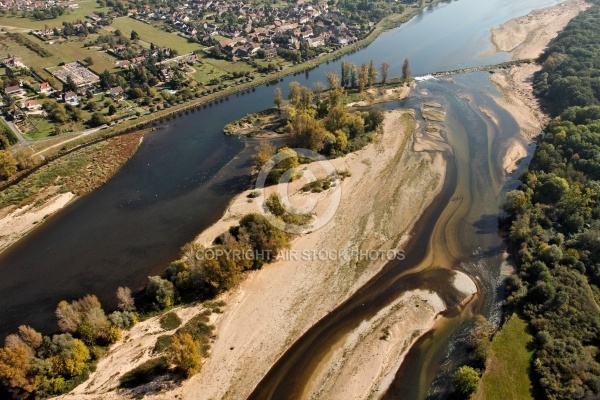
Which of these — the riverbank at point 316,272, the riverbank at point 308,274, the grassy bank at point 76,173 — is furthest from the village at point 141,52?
the riverbank at point 316,272

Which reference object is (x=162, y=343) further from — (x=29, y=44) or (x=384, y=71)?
(x=29, y=44)

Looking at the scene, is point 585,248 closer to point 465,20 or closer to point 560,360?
point 560,360

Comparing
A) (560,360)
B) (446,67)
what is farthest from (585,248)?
(446,67)

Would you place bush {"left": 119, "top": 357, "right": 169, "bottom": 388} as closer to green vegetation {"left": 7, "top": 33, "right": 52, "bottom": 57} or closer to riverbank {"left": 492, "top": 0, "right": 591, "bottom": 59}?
green vegetation {"left": 7, "top": 33, "right": 52, "bottom": 57}

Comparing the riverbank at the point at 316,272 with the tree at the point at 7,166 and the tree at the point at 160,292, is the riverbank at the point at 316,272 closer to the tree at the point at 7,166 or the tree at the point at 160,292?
the tree at the point at 160,292

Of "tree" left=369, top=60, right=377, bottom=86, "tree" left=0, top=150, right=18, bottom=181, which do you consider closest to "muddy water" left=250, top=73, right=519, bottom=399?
"tree" left=369, top=60, right=377, bottom=86

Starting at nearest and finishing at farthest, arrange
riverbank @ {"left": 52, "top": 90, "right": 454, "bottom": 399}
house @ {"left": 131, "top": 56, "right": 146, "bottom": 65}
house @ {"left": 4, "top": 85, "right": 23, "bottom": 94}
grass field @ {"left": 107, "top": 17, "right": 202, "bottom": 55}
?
riverbank @ {"left": 52, "top": 90, "right": 454, "bottom": 399} < house @ {"left": 4, "top": 85, "right": 23, "bottom": 94} < house @ {"left": 131, "top": 56, "right": 146, "bottom": 65} < grass field @ {"left": 107, "top": 17, "right": 202, "bottom": 55}

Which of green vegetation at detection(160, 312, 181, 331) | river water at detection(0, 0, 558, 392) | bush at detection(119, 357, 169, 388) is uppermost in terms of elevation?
river water at detection(0, 0, 558, 392)
